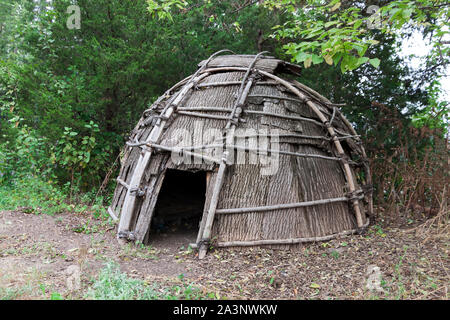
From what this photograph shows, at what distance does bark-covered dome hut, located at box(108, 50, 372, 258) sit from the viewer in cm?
467

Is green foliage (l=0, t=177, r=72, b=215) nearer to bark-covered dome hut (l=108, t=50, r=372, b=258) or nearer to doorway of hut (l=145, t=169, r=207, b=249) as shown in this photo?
bark-covered dome hut (l=108, t=50, r=372, b=258)

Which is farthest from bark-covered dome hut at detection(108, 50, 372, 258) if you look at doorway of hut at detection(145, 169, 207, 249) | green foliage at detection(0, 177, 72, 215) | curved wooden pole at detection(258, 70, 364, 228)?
green foliage at detection(0, 177, 72, 215)

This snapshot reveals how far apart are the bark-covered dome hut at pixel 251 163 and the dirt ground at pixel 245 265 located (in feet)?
0.94

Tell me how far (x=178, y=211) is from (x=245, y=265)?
3.27 meters

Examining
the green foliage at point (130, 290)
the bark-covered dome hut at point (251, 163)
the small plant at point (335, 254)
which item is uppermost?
the bark-covered dome hut at point (251, 163)

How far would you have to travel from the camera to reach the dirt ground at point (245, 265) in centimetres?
353

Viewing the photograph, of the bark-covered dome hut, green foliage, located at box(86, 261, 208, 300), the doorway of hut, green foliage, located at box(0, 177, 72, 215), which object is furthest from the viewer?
green foliage, located at box(0, 177, 72, 215)

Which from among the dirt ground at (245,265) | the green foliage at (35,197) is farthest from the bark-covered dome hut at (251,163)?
the green foliage at (35,197)

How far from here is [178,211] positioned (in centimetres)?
720

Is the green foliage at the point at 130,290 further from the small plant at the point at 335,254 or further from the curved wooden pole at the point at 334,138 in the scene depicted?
the curved wooden pole at the point at 334,138

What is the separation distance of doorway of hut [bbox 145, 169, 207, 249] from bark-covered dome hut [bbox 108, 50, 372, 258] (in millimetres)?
754
